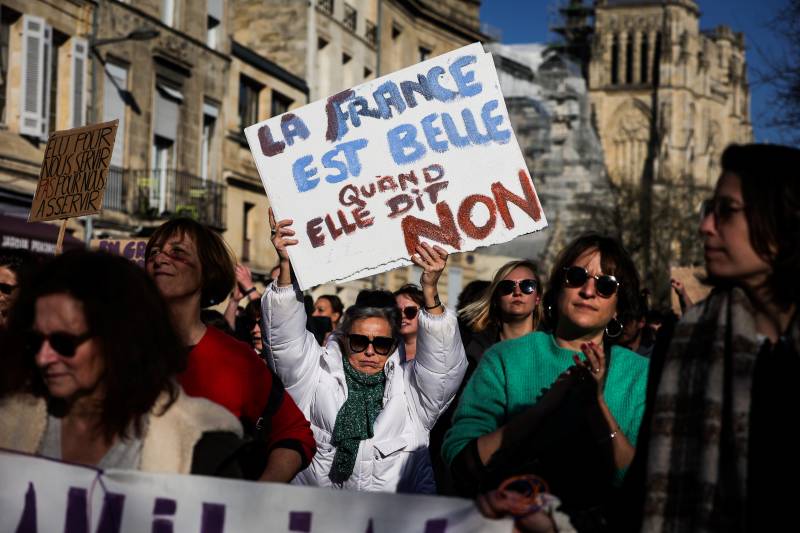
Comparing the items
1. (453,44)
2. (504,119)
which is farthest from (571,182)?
(504,119)

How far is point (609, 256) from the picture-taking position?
4465 mm

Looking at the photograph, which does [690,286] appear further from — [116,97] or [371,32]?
[371,32]

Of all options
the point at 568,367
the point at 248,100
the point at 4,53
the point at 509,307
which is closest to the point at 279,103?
the point at 248,100

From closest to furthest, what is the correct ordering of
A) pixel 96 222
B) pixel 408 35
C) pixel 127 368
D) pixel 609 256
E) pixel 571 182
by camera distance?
pixel 127 368
pixel 609 256
pixel 96 222
pixel 408 35
pixel 571 182

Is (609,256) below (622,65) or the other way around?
below

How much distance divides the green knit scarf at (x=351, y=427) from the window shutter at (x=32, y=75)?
19764 mm

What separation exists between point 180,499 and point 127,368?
40 centimetres

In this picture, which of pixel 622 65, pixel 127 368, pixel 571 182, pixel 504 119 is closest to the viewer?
pixel 127 368

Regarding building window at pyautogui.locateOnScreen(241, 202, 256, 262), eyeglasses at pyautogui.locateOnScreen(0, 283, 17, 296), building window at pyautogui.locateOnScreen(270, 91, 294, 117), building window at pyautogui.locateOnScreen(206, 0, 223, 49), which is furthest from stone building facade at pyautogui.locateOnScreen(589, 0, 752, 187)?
eyeglasses at pyautogui.locateOnScreen(0, 283, 17, 296)

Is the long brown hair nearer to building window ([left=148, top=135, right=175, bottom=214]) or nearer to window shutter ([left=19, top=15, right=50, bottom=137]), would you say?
window shutter ([left=19, top=15, right=50, bottom=137])

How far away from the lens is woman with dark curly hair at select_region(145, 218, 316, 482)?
4.35m

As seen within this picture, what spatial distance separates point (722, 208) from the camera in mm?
3248

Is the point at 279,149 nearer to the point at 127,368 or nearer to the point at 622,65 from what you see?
the point at 127,368

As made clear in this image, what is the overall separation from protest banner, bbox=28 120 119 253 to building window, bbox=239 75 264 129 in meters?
27.4
